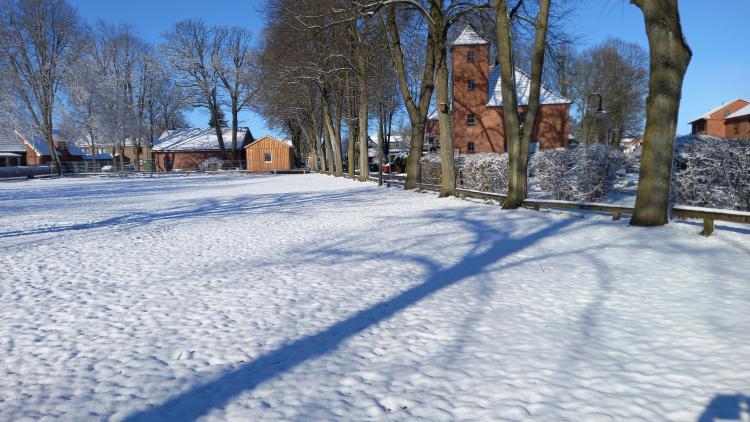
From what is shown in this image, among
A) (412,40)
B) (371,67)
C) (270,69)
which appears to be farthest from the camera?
(270,69)

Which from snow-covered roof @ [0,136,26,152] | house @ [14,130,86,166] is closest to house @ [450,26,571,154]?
house @ [14,130,86,166]

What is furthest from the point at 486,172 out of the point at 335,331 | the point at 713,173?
the point at 335,331

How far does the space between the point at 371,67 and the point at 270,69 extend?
888 centimetres

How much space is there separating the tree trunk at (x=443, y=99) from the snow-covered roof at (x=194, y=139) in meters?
49.4

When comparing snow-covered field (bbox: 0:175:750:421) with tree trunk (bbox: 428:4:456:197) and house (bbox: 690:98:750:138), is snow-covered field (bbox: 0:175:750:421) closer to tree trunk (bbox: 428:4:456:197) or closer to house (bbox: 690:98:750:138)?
tree trunk (bbox: 428:4:456:197)

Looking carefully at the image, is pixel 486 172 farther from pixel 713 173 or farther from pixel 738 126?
pixel 738 126

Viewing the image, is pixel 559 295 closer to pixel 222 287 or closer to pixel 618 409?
pixel 618 409

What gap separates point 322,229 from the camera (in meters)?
10.2

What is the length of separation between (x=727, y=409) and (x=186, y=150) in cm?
6353

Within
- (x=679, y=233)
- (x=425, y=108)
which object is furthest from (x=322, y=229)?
(x=425, y=108)

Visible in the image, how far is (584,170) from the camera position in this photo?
14.0 meters

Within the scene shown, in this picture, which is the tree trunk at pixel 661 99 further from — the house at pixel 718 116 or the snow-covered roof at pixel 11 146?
the snow-covered roof at pixel 11 146

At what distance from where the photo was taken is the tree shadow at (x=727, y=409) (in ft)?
8.59

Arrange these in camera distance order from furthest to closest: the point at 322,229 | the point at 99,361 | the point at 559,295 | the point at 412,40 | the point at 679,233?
the point at 412,40 < the point at 322,229 < the point at 679,233 < the point at 559,295 < the point at 99,361
